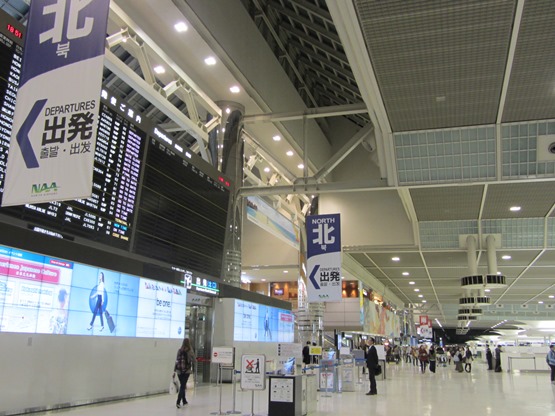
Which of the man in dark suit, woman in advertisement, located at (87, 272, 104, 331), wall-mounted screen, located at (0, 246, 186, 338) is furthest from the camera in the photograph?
the man in dark suit

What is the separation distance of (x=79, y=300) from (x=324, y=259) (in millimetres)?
6034

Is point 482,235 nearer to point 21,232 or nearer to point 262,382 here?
point 262,382

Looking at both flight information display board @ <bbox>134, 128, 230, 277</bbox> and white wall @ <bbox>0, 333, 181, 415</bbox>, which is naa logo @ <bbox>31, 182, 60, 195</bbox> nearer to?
white wall @ <bbox>0, 333, 181, 415</bbox>

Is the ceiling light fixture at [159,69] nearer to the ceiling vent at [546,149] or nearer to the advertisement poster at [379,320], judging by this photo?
the ceiling vent at [546,149]

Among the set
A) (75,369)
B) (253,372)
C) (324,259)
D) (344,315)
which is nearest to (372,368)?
(324,259)

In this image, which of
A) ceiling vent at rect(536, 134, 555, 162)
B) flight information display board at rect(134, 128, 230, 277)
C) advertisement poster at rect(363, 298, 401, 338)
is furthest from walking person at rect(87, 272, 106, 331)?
advertisement poster at rect(363, 298, 401, 338)

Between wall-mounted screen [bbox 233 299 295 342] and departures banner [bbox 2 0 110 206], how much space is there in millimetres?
10617

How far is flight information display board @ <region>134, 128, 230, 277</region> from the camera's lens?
1116 centimetres

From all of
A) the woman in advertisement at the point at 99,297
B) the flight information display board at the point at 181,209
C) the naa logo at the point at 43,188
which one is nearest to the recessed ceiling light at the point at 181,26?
the flight information display board at the point at 181,209

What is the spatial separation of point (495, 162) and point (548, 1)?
5984 millimetres

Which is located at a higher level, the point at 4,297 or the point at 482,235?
the point at 482,235

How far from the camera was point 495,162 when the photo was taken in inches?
512

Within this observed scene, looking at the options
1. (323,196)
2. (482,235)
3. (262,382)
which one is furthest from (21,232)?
(323,196)

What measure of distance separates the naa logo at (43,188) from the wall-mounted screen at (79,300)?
3491mm
